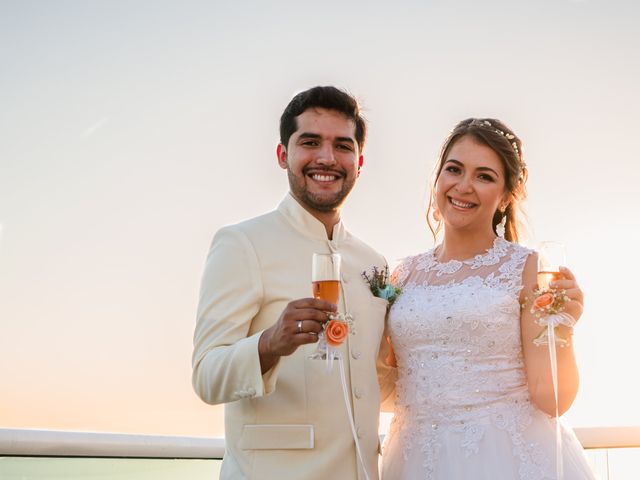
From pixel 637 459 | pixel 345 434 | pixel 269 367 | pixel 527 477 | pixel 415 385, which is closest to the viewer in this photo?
pixel 269 367

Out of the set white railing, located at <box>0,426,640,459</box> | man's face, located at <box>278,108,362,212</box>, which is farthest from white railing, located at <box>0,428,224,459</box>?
man's face, located at <box>278,108,362,212</box>

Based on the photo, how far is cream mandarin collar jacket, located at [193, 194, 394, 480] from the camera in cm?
333

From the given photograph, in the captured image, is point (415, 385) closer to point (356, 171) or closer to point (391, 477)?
point (391, 477)

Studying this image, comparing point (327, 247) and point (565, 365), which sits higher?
point (327, 247)

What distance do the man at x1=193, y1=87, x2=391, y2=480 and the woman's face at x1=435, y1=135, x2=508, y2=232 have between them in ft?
2.36

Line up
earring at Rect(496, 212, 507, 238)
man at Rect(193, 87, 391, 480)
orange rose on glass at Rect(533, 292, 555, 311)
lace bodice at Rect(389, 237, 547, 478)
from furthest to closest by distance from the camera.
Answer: earring at Rect(496, 212, 507, 238), lace bodice at Rect(389, 237, 547, 478), orange rose on glass at Rect(533, 292, 555, 311), man at Rect(193, 87, 391, 480)

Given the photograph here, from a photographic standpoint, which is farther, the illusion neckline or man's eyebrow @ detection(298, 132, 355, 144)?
the illusion neckline

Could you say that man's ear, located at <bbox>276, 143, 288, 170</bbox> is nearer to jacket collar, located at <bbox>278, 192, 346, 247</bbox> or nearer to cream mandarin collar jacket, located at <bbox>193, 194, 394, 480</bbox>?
jacket collar, located at <bbox>278, 192, 346, 247</bbox>

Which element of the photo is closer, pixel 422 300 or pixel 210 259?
pixel 210 259

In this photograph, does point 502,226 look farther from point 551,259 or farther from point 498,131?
point 551,259

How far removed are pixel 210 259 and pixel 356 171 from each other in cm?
93

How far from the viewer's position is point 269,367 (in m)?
3.19

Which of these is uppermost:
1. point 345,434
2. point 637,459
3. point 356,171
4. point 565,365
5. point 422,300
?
point 356,171

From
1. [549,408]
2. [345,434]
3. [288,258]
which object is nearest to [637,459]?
[549,408]
